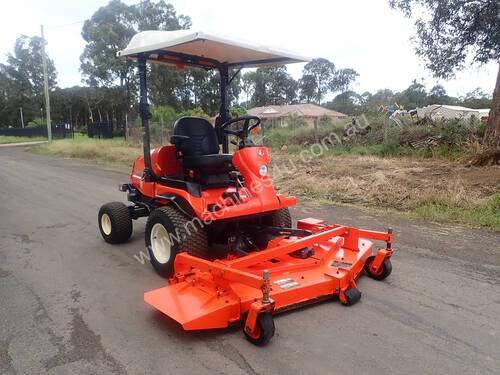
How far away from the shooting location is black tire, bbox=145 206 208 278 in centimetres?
366

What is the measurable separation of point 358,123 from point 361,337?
13.3m

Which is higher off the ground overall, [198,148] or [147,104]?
[147,104]

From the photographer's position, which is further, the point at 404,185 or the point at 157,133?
the point at 157,133

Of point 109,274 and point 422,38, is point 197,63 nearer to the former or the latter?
point 109,274

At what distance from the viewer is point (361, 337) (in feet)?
9.17

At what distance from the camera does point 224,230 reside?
4.02 meters

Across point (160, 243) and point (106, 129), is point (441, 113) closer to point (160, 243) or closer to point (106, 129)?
point (160, 243)

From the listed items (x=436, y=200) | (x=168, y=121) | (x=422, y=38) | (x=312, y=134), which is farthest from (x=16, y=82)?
(x=436, y=200)

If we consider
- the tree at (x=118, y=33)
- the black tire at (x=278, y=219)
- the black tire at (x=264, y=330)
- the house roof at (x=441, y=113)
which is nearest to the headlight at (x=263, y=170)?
the black tire at (x=278, y=219)

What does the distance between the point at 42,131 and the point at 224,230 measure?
130ft

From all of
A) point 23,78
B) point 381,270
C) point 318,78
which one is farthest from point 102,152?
point 318,78

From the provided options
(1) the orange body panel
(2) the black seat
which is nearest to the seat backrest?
(2) the black seat

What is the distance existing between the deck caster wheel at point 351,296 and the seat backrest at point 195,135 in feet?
7.35

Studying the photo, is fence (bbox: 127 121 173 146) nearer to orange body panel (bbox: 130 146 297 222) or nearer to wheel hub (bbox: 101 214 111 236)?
wheel hub (bbox: 101 214 111 236)
